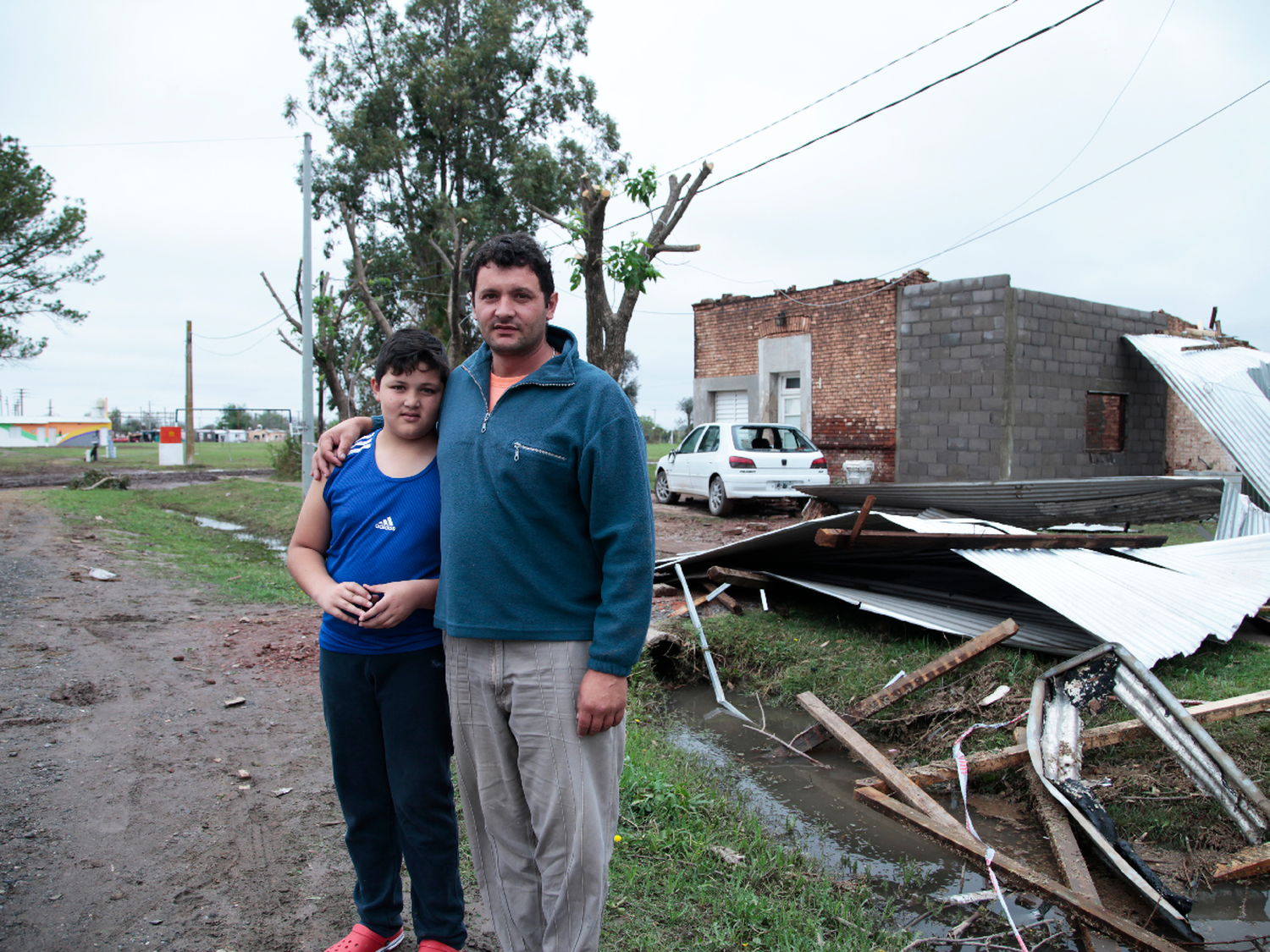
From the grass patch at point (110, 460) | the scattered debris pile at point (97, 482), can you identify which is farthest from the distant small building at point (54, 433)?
the scattered debris pile at point (97, 482)

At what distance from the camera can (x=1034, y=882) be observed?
266 cm

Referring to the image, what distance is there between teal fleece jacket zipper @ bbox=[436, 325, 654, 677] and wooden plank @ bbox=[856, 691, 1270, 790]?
85.1 inches

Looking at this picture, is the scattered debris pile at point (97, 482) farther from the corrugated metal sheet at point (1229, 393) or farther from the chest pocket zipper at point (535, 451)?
the corrugated metal sheet at point (1229, 393)

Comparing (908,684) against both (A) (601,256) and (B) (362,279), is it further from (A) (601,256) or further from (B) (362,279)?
(B) (362,279)

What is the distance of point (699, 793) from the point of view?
11.2 ft

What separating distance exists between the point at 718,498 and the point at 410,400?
35.5 ft

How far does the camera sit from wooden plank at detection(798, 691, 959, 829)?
3.20 meters

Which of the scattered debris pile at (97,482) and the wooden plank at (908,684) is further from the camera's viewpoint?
the scattered debris pile at (97,482)

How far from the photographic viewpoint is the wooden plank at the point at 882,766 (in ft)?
10.5

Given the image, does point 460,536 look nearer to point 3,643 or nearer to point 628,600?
point 628,600

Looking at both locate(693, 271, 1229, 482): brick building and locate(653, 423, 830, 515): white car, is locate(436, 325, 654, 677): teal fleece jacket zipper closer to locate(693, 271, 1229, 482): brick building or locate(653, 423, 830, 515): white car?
locate(653, 423, 830, 515): white car

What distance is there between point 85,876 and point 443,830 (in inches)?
57.8

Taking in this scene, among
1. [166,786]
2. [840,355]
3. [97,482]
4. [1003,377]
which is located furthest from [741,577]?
[97,482]

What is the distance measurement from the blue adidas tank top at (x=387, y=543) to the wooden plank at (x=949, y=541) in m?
3.37
